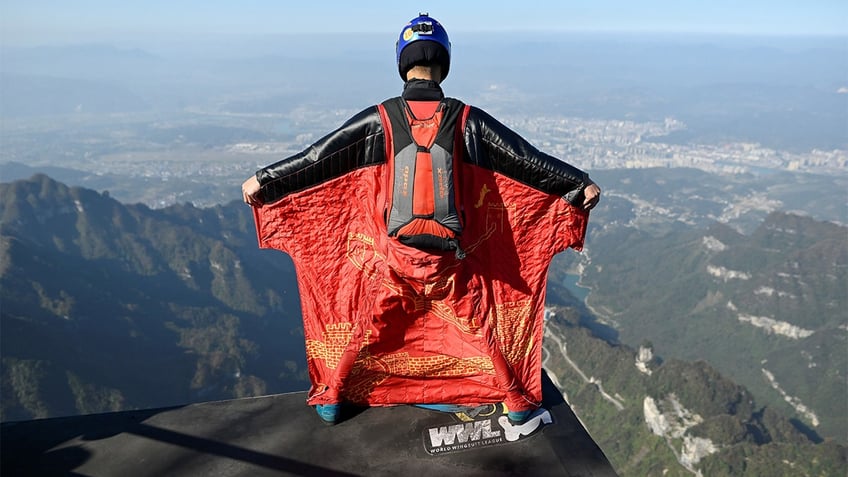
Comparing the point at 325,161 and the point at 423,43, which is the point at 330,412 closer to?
the point at 325,161

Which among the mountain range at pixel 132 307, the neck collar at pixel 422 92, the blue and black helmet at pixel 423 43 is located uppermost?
the blue and black helmet at pixel 423 43

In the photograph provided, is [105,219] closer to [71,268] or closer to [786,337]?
[71,268]

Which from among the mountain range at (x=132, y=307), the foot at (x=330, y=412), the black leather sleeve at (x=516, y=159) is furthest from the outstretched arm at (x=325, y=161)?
the mountain range at (x=132, y=307)

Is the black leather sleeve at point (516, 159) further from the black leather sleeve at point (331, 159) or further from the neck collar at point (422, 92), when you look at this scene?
the black leather sleeve at point (331, 159)

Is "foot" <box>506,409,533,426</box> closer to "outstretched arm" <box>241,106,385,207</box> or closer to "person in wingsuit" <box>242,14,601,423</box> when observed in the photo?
"person in wingsuit" <box>242,14,601,423</box>

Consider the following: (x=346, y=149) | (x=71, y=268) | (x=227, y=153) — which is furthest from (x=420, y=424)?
(x=227, y=153)

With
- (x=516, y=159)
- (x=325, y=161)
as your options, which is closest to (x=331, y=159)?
(x=325, y=161)
